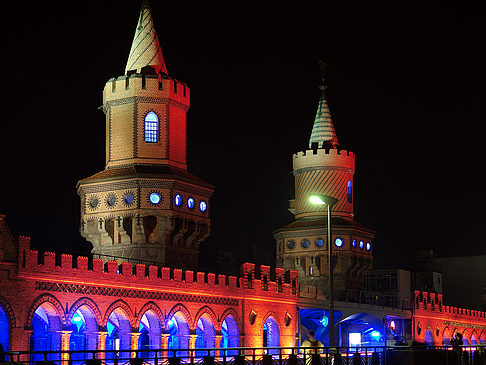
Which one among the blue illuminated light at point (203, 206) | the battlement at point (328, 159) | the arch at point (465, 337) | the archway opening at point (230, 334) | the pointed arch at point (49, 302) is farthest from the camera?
the arch at point (465, 337)

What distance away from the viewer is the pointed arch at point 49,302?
37625 mm

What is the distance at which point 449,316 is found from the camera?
262ft

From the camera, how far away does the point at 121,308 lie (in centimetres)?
4262

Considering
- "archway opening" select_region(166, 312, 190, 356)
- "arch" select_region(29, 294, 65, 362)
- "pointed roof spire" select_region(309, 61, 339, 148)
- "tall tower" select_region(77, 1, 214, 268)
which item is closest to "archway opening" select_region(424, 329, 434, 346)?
"pointed roof spire" select_region(309, 61, 339, 148)

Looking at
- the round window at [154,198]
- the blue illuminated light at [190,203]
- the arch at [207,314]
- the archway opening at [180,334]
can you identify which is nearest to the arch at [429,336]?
the arch at [207,314]

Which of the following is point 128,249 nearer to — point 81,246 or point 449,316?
point 81,246

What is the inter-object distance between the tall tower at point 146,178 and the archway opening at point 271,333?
605 centimetres

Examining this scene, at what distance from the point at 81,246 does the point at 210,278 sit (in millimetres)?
24766

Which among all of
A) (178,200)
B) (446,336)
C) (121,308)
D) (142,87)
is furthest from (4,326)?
(446,336)

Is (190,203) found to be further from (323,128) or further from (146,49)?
(323,128)

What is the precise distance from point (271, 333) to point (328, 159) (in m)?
17.1

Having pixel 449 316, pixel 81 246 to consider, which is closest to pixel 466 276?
pixel 449 316

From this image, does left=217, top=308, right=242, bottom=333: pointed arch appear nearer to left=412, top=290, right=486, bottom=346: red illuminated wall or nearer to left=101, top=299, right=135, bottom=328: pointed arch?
left=101, top=299, right=135, bottom=328: pointed arch

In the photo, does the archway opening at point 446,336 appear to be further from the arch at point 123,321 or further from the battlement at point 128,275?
the arch at point 123,321
